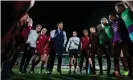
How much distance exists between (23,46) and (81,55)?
0.70 meters

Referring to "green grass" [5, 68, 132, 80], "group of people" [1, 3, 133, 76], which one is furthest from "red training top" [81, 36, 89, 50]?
"green grass" [5, 68, 132, 80]

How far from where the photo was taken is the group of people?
119 inches

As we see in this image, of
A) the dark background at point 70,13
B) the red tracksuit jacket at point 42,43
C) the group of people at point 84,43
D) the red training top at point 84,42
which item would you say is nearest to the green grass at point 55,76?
the group of people at point 84,43

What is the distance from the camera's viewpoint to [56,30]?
3.05m

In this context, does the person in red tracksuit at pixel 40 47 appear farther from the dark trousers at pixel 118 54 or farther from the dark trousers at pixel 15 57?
the dark trousers at pixel 118 54

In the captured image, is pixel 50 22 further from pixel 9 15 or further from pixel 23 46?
pixel 9 15

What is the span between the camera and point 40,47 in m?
3.09

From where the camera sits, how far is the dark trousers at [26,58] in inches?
120

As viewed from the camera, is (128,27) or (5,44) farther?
(128,27)

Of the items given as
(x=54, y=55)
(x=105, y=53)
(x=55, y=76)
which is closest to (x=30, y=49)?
(x=54, y=55)

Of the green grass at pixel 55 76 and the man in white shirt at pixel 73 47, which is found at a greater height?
the man in white shirt at pixel 73 47

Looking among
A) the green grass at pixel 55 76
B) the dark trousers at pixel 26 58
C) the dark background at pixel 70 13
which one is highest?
the dark background at pixel 70 13

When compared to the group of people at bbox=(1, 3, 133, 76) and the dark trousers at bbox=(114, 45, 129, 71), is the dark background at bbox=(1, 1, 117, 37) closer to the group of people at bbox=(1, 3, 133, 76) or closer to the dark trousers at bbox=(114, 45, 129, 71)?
the group of people at bbox=(1, 3, 133, 76)

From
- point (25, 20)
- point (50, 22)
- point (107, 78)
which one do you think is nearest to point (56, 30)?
point (50, 22)
